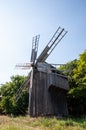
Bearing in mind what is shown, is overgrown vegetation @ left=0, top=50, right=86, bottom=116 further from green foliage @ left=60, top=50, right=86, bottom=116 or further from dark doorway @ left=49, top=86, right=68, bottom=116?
dark doorway @ left=49, top=86, right=68, bottom=116

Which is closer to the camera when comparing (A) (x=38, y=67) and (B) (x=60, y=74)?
(A) (x=38, y=67)

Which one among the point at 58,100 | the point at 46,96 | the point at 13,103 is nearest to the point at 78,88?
the point at 58,100

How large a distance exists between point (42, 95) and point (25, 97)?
3.20 m

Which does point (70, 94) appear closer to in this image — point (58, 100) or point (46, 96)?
point (58, 100)

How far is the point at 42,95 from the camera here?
95.5ft

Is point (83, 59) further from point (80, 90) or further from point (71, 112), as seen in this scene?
point (71, 112)

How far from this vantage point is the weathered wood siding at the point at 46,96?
92.0 ft

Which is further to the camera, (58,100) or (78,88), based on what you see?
(78,88)

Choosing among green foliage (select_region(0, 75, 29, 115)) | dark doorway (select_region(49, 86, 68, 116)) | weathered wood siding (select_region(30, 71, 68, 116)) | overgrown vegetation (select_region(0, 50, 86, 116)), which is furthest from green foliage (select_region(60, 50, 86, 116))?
green foliage (select_region(0, 75, 29, 115))

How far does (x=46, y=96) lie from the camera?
29219 millimetres

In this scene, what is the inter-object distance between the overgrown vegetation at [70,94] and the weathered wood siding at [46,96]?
194 centimetres

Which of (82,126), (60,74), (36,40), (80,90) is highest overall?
(36,40)

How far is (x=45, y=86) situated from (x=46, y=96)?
1.20 meters

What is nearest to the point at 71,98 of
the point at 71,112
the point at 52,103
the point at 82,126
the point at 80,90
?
the point at 71,112
